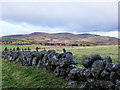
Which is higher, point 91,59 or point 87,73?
point 91,59

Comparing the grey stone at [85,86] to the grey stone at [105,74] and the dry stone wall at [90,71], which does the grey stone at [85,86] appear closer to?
the dry stone wall at [90,71]

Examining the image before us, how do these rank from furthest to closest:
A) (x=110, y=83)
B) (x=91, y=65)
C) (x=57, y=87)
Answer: (x=57, y=87) < (x=91, y=65) < (x=110, y=83)

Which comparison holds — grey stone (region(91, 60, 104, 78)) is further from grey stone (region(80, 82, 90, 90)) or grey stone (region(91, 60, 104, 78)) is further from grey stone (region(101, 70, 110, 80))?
grey stone (region(80, 82, 90, 90))

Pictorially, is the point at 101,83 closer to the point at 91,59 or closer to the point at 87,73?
the point at 87,73

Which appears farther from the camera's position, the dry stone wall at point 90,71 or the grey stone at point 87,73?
the grey stone at point 87,73

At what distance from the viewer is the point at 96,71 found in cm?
661

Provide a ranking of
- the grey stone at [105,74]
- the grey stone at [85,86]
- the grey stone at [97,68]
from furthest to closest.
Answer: the grey stone at [85,86]
the grey stone at [97,68]
the grey stone at [105,74]

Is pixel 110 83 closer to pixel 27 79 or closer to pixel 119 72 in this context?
pixel 119 72

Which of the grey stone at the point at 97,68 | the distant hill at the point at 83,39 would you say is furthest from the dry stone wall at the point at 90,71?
the distant hill at the point at 83,39

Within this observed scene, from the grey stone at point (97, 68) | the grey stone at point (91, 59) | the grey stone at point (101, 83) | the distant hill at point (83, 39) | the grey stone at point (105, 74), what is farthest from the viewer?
the distant hill at point (83, 39)

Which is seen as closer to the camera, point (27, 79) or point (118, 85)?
point (118, 85)

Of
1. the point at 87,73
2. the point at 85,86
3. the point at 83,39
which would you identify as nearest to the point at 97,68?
the point at 87,73

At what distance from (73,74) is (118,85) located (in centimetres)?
309

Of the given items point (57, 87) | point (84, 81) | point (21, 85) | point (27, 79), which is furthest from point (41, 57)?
point (84, 81)
